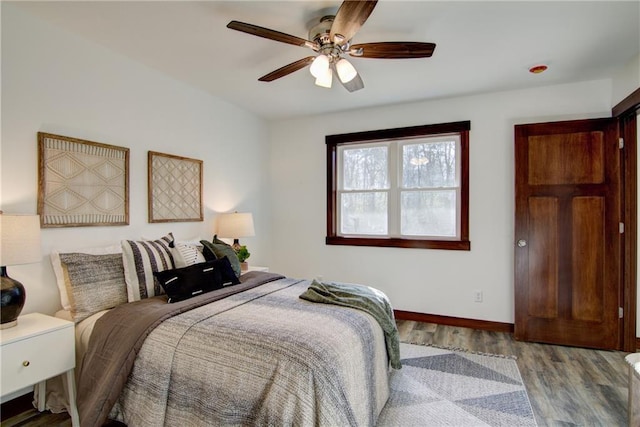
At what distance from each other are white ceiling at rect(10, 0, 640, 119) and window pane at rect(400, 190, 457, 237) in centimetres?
114

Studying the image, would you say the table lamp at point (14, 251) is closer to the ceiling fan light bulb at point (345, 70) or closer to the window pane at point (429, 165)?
the ceiling fan light bulb at point (345, 70)

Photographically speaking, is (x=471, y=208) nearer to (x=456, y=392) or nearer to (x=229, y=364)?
(x=456, y=392)

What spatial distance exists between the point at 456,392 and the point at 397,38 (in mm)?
2554

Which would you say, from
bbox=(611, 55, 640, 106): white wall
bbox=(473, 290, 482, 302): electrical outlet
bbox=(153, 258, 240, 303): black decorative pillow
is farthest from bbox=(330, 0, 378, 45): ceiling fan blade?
bbox=(473, 290, 482, 302): electrical outlet

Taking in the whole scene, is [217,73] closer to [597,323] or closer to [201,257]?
[201,257]

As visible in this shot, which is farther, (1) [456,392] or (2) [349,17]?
(1) [456,392]

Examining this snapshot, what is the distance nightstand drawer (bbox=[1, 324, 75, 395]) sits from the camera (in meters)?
1.68

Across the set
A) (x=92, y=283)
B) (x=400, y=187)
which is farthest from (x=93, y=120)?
(x=400, y=187)

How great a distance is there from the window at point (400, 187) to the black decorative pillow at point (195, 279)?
1.92 m

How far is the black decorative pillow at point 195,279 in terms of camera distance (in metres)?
2.26

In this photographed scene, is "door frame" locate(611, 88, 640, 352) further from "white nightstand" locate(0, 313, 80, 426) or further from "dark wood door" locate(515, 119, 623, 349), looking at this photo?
"white nightstand" locate(0, 313, 80, 426)

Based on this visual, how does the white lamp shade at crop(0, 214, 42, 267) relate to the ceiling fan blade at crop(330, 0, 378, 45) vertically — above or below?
below

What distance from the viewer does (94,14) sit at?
218 cm

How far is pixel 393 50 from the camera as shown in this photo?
209cm
